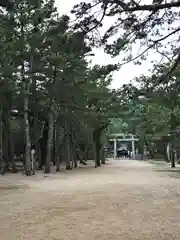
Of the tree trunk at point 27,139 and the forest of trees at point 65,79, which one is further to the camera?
Answer: the tree trunk at point 27,139

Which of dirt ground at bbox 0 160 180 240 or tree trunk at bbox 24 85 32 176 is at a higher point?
tree trunk at bbox 24 85 32 176

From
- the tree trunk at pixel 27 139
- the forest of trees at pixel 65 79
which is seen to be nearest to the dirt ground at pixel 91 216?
the forest of trees at pixel 65 79

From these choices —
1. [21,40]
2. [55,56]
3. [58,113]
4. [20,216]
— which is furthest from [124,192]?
[58,113]

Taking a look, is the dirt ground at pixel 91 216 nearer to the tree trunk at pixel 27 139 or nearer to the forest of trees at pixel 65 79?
the forest of trees at pixel 65 79

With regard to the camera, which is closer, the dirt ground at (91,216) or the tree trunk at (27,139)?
the dirt ground at (91,216)

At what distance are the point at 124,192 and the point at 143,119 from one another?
15302 mm

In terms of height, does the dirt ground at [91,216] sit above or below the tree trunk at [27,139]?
below

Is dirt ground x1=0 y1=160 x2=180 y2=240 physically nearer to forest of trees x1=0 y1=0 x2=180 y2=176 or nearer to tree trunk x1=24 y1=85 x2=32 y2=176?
forest of trees x1=0 y1=0 x2=180 y2=176

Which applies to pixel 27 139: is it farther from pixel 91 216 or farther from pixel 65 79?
pixel 91 216

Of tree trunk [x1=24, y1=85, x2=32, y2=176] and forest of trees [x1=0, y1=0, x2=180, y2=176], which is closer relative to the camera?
forest of trees [x1=0, y1=0, x2=180, y2=176]

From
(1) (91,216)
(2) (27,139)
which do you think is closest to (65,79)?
(2) (27,139)

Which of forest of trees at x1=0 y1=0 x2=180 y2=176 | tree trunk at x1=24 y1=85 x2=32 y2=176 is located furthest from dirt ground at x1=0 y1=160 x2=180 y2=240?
tree trunk at x1=24 y1=85 x2=32 y2=176

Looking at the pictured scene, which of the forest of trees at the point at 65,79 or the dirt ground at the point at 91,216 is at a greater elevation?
the forest of trees at the point at 65,79

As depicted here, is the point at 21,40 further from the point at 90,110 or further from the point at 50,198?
the point at 50,198
